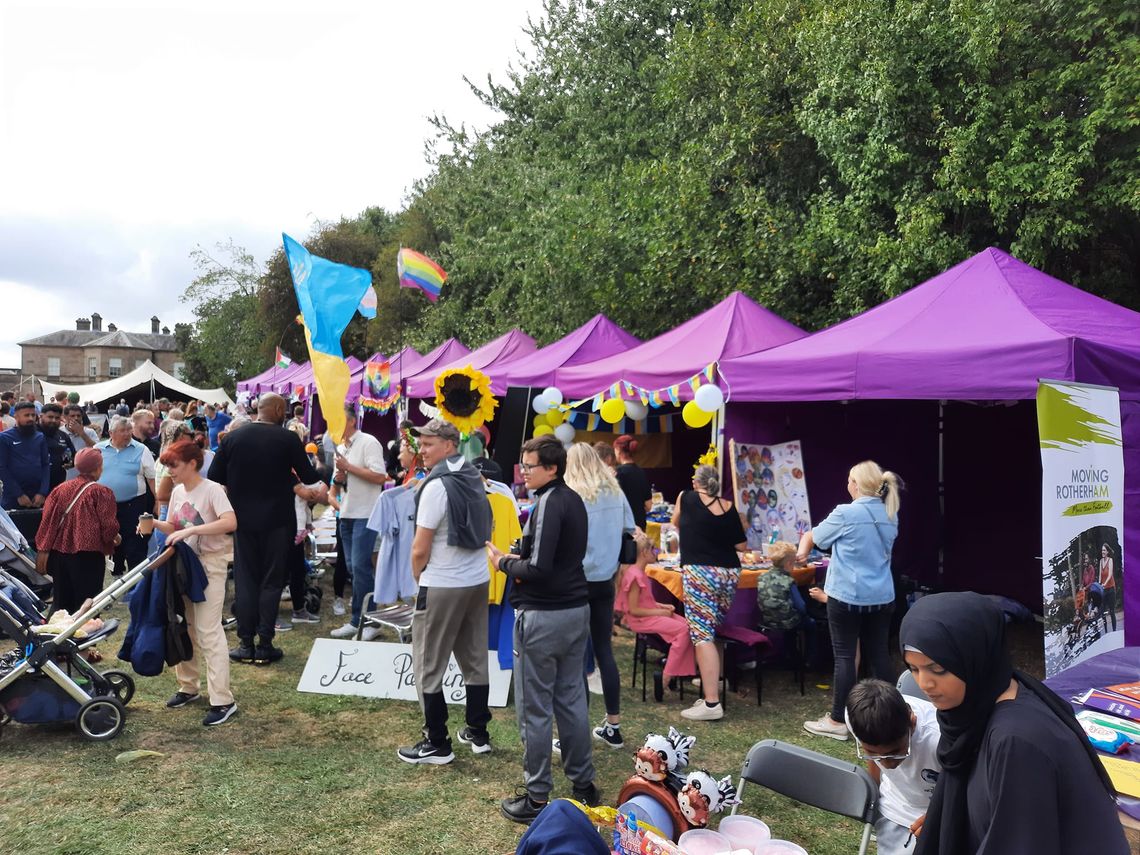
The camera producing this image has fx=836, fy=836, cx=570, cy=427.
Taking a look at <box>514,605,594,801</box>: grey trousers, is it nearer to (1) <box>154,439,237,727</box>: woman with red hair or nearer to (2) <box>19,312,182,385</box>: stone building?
(1) <box>154,439,237,727</box>: woman with red hair

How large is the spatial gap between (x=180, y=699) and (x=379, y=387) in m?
7.02

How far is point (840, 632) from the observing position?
15.4ft

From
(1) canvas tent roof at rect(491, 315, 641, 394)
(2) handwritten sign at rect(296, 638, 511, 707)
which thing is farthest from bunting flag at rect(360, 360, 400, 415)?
(2) handwritten sign at rect(296, 638, 511, 707)

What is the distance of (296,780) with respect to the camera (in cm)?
402

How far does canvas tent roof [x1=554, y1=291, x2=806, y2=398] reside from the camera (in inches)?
308

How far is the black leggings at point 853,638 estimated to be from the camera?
4.68m

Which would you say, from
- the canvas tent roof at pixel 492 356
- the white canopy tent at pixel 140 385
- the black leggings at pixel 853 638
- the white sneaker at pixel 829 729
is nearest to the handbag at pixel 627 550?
the black leggings at pixel 853 638

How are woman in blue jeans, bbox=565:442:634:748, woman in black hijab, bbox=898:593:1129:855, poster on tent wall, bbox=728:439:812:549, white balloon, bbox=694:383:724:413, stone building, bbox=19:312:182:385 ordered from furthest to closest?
stone building, bbox=19:312:182:385, poster on tent wall, bbox=728:439:812:549, white balloon, bbox=694:383:724:413, woman in blue jeans, bbox=565:442:634:748, woman in black hijab, bbox=898:593:1129:855

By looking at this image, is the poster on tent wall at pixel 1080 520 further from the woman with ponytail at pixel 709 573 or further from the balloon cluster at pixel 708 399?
the balloon cluster at pixel 708 399

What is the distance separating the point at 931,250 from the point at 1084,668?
19.1ft

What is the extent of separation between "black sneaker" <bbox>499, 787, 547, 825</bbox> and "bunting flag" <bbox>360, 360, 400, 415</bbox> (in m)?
8.30

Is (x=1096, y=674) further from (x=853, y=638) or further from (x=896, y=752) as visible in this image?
(x=896, y=752)

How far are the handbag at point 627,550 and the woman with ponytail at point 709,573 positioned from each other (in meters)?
0.47

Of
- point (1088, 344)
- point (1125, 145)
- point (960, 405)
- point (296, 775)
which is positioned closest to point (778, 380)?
point (1088, 344)
